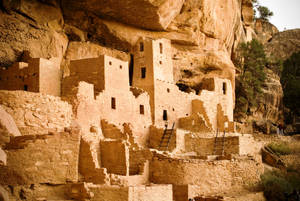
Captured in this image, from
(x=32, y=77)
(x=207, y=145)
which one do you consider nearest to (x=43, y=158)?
(x=32, y=77)

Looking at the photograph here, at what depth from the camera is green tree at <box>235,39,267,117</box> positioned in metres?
34.5

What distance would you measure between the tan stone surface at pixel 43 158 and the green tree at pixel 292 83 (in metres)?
30.0

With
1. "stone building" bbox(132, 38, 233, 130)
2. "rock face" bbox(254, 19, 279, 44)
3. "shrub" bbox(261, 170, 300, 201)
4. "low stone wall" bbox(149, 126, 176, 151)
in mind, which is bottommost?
"shrub" bbox(261, 170, 300, 201)

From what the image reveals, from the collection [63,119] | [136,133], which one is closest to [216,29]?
[136,133]

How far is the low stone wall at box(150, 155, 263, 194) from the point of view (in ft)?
58.5

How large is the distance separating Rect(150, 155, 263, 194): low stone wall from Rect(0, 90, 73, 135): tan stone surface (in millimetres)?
4100

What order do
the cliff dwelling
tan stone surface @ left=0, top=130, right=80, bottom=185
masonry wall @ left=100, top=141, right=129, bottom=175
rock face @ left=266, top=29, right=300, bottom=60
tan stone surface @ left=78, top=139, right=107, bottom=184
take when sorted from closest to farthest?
tan stone surface @ left=0, top=130, right=80, bottom=185 < the cliff dwelling < tan stone surface @ left=78, top=139, right=107, bottom=184 < masonry wall @ left=100, top=141, right=129, bottom=175 < rock face @ left=266, top=29, right=300, bottom=60

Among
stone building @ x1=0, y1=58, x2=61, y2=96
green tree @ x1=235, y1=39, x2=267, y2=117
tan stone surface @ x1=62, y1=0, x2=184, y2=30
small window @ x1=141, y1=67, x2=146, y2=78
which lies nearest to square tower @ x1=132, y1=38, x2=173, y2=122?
small window @ x1=141, y1=67, x2=146, y2=78

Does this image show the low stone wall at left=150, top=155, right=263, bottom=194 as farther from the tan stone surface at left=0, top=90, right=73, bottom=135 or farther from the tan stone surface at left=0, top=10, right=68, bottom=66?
the tan stone surface at left=0, top=10, right=68, bottom=66

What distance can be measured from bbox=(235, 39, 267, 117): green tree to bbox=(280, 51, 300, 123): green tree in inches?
189

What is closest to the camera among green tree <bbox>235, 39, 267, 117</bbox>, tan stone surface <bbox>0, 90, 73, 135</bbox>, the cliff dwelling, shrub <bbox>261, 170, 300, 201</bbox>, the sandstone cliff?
the cliff dwelling

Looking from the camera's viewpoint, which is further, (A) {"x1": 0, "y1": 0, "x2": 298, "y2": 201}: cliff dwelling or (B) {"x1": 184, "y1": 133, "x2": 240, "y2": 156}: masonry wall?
(B) {"x1": 184, "y1": 133, "x2": 240, "y2": 156}: masonry wall

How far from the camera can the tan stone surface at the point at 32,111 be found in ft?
46.3

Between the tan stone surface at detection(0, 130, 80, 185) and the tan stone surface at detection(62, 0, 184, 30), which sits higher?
the tan stone surface at detection(62, 0, 184, 30)
